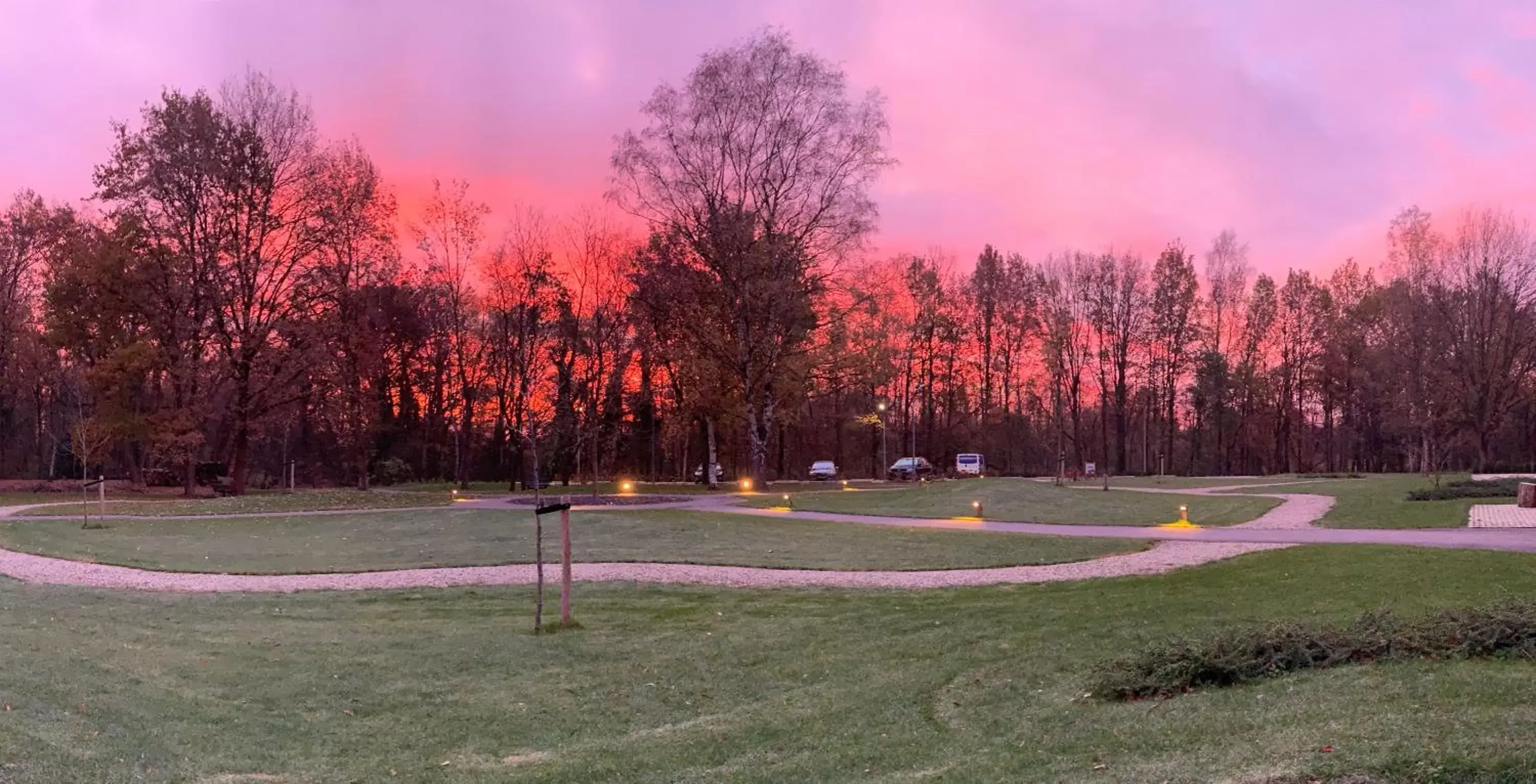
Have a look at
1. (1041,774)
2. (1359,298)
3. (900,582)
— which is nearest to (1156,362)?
(1359,298)

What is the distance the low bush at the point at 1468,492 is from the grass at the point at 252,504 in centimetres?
2975

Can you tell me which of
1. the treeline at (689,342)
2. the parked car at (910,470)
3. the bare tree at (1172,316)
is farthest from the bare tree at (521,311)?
the bare tree at (1172,316)

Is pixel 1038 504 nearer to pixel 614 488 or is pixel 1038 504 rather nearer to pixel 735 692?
pixel 735 692

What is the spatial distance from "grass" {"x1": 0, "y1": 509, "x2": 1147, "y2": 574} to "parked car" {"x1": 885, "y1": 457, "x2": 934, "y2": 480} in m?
28.0

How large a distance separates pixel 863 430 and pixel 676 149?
31302mm

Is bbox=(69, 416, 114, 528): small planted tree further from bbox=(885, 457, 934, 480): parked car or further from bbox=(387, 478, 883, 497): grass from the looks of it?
bbox=(885, 457, 934, 480): parked car

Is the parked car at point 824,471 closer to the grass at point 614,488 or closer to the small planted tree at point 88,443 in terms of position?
the grass at point 614,488

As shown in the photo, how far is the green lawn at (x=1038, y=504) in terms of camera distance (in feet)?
78.5

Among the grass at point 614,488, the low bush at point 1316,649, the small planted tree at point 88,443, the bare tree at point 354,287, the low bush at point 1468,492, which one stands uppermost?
the bare tree at point 354,287

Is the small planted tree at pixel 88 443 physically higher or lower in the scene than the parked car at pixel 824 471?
higher

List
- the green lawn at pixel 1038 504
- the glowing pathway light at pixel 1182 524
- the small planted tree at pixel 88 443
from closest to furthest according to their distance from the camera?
the glowing pathway light at pixel 1182 524
the green lawn at pixel 1038 504
the small planted tree at pixel 88 443

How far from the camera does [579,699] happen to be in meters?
7.58

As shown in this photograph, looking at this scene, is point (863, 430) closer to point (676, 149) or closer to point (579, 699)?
point (676, 149)

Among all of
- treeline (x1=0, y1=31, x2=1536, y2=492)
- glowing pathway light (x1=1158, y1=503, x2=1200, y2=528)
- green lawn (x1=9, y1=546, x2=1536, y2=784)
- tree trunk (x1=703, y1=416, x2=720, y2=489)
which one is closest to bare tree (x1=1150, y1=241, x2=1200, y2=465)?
treeline (x1=0, y1=31, x2=1536, y2=492)
